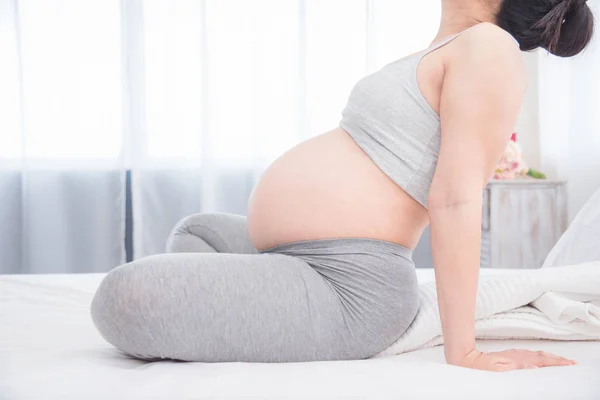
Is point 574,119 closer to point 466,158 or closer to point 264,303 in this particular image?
point 466,158

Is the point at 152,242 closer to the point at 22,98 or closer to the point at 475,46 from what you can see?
the point at 22,98

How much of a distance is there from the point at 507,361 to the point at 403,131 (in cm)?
35

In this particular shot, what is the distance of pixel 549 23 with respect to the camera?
1044mm

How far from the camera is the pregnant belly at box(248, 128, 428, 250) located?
0.91m

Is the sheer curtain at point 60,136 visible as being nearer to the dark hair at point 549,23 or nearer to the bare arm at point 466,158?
the dark hair at point 549,23

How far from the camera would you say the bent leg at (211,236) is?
123cm

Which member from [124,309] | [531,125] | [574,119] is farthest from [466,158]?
[531,125]

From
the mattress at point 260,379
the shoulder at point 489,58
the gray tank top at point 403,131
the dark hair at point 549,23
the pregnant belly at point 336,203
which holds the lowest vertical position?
the mattress at point 260,379

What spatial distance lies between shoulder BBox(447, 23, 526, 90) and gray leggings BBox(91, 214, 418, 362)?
0.27 m

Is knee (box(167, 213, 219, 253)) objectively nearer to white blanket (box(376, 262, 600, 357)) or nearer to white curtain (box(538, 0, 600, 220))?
white blanket (box(376, 262, 600, 357))

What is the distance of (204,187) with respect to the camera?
124 inches

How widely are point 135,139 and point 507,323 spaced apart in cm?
245

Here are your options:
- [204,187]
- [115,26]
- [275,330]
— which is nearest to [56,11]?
[115,26]

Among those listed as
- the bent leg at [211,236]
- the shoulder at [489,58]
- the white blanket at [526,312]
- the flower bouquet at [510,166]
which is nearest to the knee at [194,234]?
the bent leg at [211,236]
